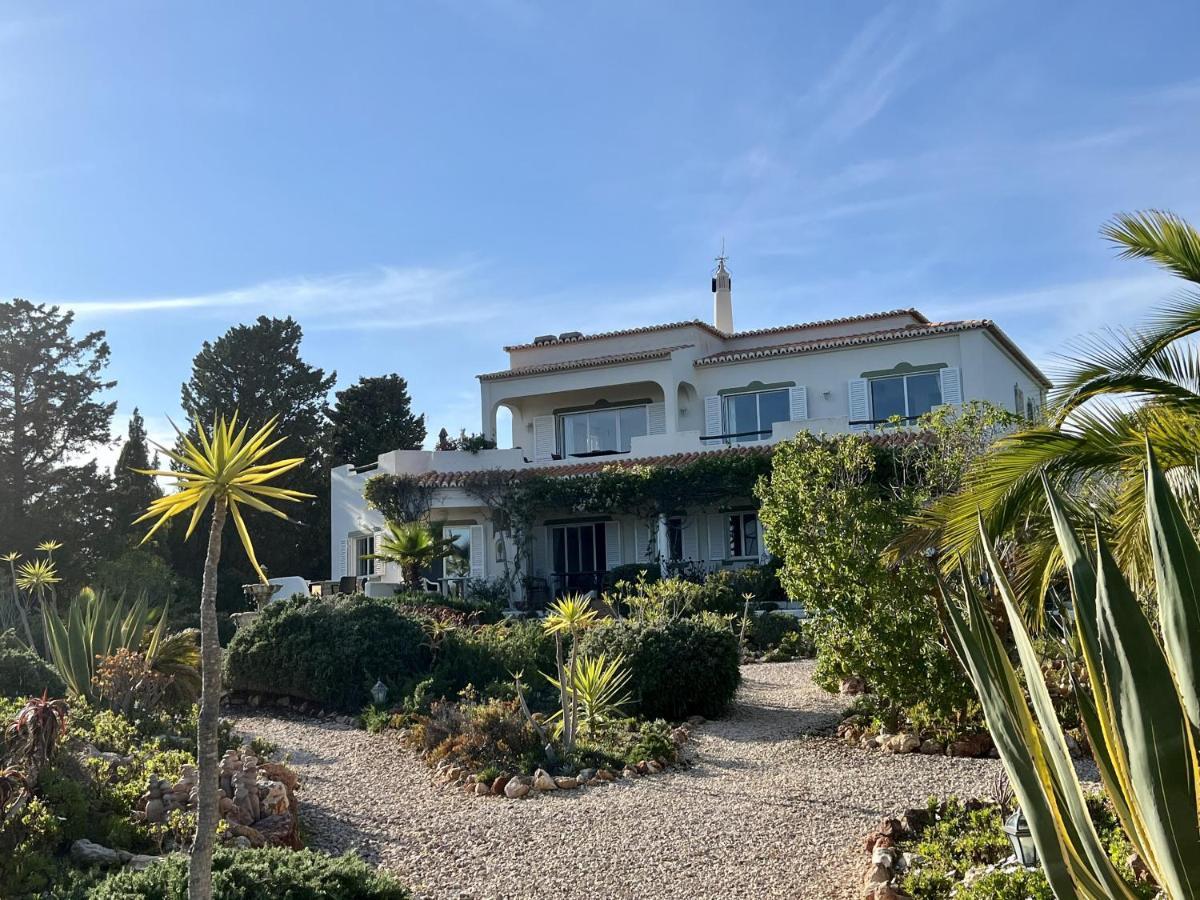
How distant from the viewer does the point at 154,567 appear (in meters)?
32.2

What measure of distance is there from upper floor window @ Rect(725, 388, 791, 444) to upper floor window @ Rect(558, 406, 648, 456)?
276 centimetres

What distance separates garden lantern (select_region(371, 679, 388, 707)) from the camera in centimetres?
1311

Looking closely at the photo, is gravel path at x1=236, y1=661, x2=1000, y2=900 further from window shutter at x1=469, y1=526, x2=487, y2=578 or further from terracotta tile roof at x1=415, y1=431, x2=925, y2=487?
window shutter at x1=469, y1=526, x2=487, y2=578

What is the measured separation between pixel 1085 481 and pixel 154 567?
29.6 metres

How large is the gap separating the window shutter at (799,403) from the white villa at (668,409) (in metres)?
0.05

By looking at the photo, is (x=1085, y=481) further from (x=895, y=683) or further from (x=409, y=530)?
(x=409, y=530)

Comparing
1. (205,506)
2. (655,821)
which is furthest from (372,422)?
(205,506)

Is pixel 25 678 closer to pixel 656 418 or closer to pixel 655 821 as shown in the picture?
pixel 655 821

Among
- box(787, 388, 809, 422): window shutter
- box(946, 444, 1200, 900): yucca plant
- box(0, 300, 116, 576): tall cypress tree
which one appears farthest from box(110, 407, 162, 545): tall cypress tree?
box(946, 444, 1200, 900): yucca plant

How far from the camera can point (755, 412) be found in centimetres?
2873

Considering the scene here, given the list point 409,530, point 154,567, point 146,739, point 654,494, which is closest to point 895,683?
point 146,739

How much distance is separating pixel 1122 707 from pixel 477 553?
27.2 m

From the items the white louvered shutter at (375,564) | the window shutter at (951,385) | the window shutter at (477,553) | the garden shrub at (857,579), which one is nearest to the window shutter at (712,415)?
the window shutter at (951,385)

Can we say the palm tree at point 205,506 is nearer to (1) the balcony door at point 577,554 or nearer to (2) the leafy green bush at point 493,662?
(2) the leafy green bush at point 493,662
